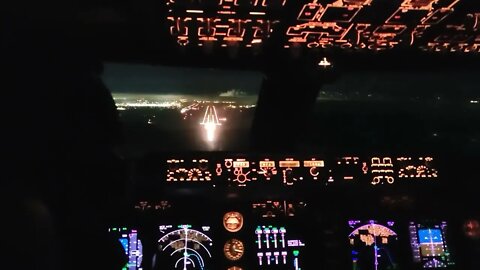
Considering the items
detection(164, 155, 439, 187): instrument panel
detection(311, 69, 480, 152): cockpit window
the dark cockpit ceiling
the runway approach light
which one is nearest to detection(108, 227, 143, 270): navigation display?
detection(164, 155, 439, 187): instrument panel

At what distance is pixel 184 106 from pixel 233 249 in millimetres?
738

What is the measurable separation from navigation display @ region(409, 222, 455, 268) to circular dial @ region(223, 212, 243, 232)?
0.89m

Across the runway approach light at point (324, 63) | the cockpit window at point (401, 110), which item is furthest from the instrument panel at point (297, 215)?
the runway approach light at point (324, 63)

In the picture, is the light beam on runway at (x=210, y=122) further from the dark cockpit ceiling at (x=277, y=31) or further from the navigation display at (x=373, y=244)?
the navigation display at (x=373, y=244)

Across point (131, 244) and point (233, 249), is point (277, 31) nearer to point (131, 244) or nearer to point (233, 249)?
point (233, 249)

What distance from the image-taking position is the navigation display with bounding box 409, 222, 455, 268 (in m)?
2.48

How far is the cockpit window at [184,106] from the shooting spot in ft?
7.35

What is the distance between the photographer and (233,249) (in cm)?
239

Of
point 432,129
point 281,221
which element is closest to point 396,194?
point 432,129

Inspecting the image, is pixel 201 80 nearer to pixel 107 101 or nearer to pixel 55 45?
pixel 107 101

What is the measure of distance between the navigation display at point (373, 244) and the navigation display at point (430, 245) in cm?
11

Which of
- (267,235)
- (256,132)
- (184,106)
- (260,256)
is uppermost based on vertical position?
(184,106)

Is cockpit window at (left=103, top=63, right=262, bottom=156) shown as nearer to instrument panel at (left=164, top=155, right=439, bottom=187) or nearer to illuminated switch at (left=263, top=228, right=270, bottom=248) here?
instrument panel at (left=164, top=155, right=439, bottom=187)

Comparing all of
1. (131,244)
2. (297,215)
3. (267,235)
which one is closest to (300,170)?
(297,215)
